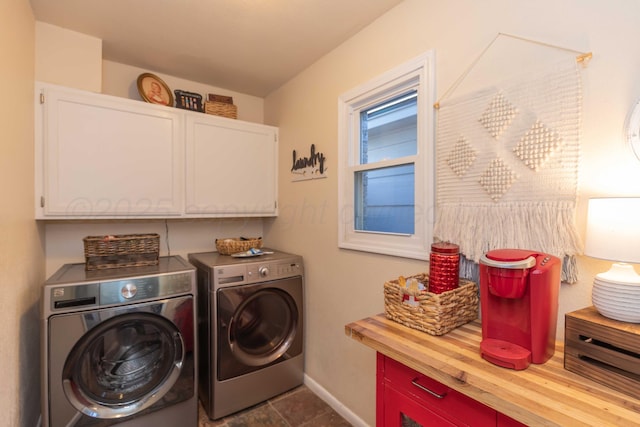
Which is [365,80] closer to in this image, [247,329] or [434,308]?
[434,308]

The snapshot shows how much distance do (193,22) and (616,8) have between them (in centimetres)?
196

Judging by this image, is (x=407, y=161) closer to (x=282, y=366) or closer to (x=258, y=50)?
(x=258, y=50)

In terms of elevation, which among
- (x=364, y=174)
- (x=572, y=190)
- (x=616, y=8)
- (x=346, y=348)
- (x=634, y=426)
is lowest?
(x=346, y=348)

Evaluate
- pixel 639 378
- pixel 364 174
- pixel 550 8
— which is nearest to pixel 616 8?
pixel 550 8

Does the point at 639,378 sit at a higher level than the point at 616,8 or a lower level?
lower

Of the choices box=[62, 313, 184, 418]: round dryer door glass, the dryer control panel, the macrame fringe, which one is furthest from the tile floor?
the macrame fringe

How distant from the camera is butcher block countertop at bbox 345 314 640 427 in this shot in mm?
677

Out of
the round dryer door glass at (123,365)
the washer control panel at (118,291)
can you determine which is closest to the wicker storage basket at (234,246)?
the washer control panel at (118,291)

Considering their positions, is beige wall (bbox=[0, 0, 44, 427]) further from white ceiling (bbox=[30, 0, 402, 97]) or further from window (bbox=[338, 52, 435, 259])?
window (bbox=[338, 52, 435, 259])

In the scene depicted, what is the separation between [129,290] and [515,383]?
1785 mm

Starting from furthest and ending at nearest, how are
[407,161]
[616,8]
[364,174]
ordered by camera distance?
[364,174] < [407,161] < [616,8]

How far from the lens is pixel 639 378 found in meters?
0.73

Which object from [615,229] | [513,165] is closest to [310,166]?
[513,165]

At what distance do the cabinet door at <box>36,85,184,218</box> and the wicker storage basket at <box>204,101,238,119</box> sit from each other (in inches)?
11.5
